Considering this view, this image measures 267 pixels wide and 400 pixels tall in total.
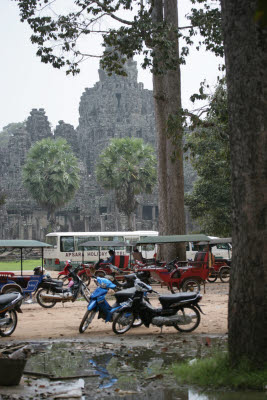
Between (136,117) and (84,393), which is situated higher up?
(136,117)

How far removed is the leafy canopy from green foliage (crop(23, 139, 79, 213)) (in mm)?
4035

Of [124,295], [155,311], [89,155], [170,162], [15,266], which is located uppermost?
[89,155]

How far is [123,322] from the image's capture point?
9.36m

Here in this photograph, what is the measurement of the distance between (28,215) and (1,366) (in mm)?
51409

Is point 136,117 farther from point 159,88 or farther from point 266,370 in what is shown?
point 266,370

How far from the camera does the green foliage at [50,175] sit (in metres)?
44.8

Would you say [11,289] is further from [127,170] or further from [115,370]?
[127,170]

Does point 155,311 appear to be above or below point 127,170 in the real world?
below

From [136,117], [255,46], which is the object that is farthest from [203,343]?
[136,117]

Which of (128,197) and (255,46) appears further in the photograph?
(128,197)

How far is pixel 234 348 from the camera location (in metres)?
6.05

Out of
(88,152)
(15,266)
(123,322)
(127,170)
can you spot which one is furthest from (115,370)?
(88,152)

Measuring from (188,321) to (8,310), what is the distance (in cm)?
307

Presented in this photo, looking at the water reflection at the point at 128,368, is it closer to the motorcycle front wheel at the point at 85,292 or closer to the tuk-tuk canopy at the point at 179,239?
the motorcycle front wheel at the point at 85,292
